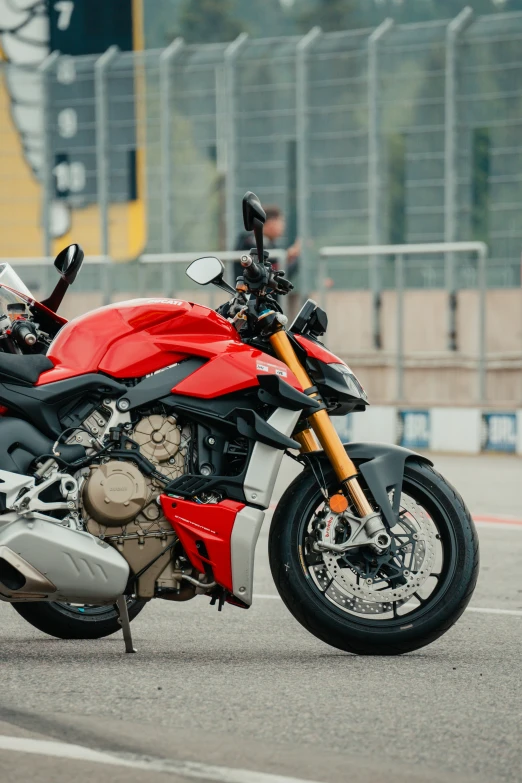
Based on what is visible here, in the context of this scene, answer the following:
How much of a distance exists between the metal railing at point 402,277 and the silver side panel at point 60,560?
35.1 feet

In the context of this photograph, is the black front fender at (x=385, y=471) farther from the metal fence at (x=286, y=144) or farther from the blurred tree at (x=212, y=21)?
the blurred tree at (x=212, y=21)

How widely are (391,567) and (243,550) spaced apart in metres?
0.55

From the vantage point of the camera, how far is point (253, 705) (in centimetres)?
488

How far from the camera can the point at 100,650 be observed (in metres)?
5.85

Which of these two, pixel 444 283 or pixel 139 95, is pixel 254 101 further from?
pixel 444 283

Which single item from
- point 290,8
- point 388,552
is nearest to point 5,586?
point 388,552

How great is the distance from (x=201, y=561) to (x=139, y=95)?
15148 millimetres

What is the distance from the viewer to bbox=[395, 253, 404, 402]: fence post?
53.5 feet

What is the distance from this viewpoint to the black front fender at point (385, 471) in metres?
5.62

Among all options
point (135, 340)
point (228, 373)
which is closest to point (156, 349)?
point (135, 340)

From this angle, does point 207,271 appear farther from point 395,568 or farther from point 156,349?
point 395,568

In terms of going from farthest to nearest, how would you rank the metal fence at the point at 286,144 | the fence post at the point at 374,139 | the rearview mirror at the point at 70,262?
the fence post at the point at 374,139 < the metal fence at the point at 286,144 < the rearview mirror at the point at 70,262

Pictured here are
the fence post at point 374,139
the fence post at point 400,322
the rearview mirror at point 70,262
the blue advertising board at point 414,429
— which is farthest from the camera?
the fence post at point 374,139

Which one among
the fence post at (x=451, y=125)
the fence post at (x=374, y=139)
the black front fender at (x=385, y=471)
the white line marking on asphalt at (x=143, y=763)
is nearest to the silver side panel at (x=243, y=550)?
the black front fender at (x=385, y=471)
